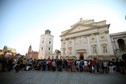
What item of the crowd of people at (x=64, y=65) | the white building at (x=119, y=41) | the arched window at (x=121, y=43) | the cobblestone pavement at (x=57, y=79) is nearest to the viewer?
the cobblestone pavement at (x=57, y=79)

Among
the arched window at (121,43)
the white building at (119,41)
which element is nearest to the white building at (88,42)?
the white building at (119,41)

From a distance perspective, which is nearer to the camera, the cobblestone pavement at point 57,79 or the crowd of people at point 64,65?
the cobblestone pavement at point 57,79

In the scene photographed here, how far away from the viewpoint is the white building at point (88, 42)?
23.9 m

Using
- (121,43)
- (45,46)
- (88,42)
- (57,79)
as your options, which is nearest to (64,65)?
(57,79)

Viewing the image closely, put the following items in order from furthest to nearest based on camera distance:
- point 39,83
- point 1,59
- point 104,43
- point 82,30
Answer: point 82,30, point 104,43, point 1,59, point 39,83

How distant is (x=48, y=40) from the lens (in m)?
49.5

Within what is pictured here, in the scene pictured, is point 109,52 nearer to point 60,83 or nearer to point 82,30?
point 82,30

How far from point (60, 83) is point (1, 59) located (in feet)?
32.1

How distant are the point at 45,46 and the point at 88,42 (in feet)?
91.8

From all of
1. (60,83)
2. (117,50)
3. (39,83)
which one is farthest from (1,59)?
(117,50)

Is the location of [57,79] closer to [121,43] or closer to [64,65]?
[64,65]

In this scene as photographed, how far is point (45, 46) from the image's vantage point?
154ft

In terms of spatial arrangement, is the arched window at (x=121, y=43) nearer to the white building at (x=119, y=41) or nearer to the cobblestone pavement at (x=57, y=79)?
the white building at (x=119, y=41)

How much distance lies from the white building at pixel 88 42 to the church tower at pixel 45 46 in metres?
17.2
